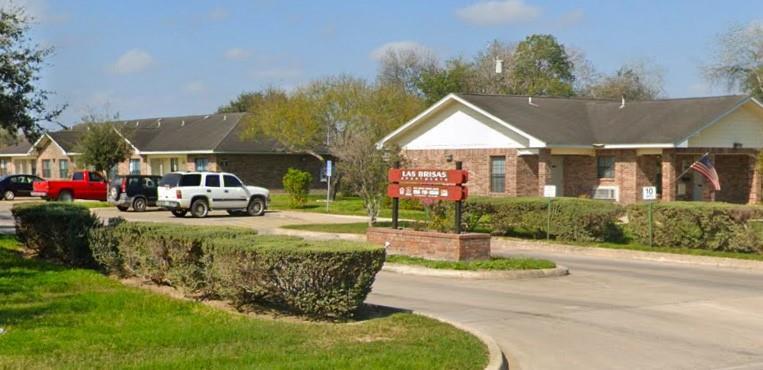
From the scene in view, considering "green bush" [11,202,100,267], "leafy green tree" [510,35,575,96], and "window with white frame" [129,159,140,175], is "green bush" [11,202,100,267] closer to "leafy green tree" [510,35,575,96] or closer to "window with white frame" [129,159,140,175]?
"window with white frame" [129,159,140,175]

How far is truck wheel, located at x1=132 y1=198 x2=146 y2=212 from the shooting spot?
40219 mm

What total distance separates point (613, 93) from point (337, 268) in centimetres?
7707

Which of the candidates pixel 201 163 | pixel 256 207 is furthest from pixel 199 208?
pixel 201 163

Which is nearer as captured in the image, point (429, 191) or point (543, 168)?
point (429, 191)

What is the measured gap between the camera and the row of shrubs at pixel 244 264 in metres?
11.6

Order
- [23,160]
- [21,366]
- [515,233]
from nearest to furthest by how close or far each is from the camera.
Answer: [21,366] < [515,233] < [23,160]

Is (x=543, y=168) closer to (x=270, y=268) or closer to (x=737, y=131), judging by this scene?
(x=737, y=131)

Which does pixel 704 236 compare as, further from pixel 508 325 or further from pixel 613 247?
pixel 508 325

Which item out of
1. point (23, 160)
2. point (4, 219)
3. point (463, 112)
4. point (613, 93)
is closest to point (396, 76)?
point (613, 93)

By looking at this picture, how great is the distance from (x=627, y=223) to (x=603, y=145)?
39.7 ft

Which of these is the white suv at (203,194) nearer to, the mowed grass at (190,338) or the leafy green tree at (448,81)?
the mowed grass at (190,338)

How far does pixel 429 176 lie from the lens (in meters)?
20.8

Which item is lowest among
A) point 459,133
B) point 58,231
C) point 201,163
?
point 58,231

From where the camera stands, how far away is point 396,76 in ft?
285
